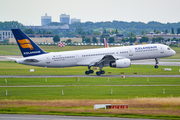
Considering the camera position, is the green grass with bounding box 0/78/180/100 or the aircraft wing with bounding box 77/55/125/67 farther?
the aircraft wing with bounding box 77/55/125/67

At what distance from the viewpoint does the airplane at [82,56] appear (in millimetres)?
48922

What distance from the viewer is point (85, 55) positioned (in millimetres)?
52156

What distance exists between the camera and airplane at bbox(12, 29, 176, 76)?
161ft

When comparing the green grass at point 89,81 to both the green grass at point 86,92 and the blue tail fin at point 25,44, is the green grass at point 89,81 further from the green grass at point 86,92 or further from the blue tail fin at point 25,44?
the blue tail fin at point 25,44

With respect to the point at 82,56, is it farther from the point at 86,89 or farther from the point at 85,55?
the point at 86,89

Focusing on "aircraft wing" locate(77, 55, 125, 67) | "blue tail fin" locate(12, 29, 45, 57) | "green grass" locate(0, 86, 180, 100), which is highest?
"blue tail fin" locate(12, 29, 45, 57)

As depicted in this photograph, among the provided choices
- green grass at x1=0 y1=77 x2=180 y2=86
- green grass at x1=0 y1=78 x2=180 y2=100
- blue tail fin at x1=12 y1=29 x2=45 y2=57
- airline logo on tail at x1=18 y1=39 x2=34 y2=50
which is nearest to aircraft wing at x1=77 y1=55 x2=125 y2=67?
green grass at x1=0 y1=77 x2=180 y2=86

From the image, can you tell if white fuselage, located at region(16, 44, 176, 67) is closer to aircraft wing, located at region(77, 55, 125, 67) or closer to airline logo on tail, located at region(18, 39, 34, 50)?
aircraft wing, located at region(77, 55, 125, 67)

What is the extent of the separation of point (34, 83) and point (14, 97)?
1106 centimetres

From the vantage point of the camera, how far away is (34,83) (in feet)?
146

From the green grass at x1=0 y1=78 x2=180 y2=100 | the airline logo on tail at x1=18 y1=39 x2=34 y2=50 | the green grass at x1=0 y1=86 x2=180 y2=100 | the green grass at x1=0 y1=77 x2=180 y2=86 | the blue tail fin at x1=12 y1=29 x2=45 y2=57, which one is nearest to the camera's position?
the green grass at x1=0 y1=86 x2=180 y2=100

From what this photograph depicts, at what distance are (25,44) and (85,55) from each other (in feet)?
35.2

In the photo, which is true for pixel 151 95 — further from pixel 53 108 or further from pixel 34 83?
pixel 34 83

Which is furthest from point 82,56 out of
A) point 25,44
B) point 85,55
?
point 25,44
